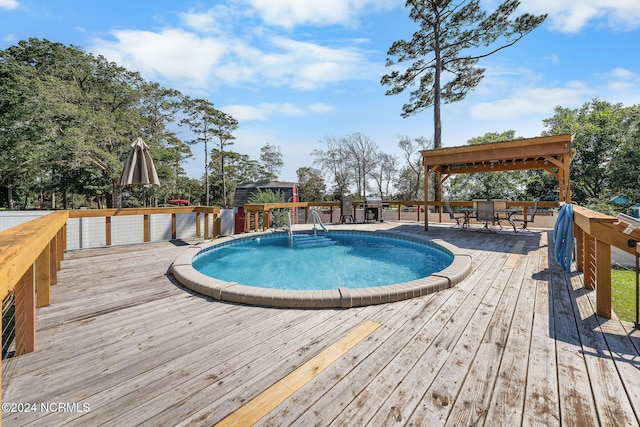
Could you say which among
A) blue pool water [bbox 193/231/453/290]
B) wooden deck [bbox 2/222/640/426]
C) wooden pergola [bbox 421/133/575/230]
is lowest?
blue pool water [bbox 193/231/453/290]

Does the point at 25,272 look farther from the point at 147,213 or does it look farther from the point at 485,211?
the point at 485,211

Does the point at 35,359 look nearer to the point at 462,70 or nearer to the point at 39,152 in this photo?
the point at 39,152

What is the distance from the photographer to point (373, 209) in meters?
10.3

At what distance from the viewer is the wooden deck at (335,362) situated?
1.32 meters

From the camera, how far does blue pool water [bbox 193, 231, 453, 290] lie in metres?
4.67

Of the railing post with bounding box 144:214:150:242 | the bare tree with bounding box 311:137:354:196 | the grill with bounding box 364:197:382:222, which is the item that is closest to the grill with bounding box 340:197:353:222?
the grill with bounding box 364:197:382:222

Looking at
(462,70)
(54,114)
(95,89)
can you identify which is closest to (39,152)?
(54,114)

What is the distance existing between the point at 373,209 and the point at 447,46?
30.9ft

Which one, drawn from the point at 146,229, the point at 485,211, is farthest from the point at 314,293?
the point at 485,211

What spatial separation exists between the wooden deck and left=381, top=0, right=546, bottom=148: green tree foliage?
40.0 feet

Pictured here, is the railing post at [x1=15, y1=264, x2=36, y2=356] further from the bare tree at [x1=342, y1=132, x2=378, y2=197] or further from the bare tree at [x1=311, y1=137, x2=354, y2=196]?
the bare tree at [x1=342, y1=132, x2=378, y2=197]

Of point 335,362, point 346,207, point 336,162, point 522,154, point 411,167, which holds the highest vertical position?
point 336,162

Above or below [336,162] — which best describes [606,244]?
below

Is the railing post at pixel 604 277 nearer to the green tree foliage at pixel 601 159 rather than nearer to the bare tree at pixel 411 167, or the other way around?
the green tree foliage at pixel 601 159
